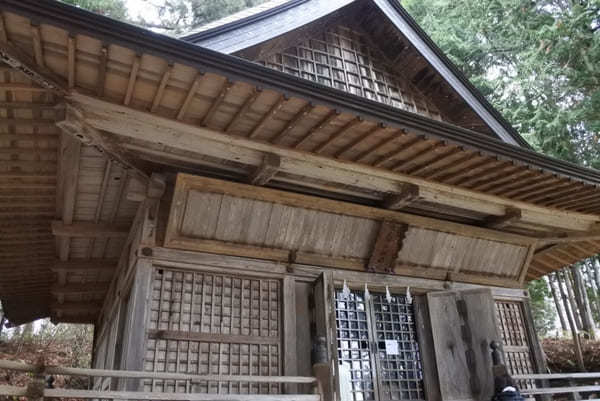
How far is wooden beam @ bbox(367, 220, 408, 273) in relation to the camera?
6.76 meters

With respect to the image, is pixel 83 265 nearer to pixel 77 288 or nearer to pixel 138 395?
pixel 77 288

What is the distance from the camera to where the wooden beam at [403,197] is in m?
6.12

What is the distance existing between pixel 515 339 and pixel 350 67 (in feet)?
18.1

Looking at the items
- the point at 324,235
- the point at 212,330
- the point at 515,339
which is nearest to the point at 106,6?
the point at 324,235

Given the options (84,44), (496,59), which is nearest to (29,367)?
(84,44)

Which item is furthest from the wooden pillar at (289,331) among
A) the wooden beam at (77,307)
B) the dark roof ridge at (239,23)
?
A: the wooden beam at (77,307)

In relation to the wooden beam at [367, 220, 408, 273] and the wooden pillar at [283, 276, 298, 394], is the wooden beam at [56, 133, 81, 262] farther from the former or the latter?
the wooden beam at [367, 220, 408, 273]

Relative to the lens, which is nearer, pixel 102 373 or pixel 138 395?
pixel 102 373

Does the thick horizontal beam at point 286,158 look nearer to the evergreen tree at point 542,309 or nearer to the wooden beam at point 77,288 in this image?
the wooden beam at point 77,288

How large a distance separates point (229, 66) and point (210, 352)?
3267mm

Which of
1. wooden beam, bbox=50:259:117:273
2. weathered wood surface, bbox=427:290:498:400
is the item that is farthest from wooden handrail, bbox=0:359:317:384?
wooden beam, bbox=50:259:117:273

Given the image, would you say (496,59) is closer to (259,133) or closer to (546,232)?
(546,232)

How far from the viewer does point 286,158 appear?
17.4 feet

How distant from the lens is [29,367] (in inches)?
133
